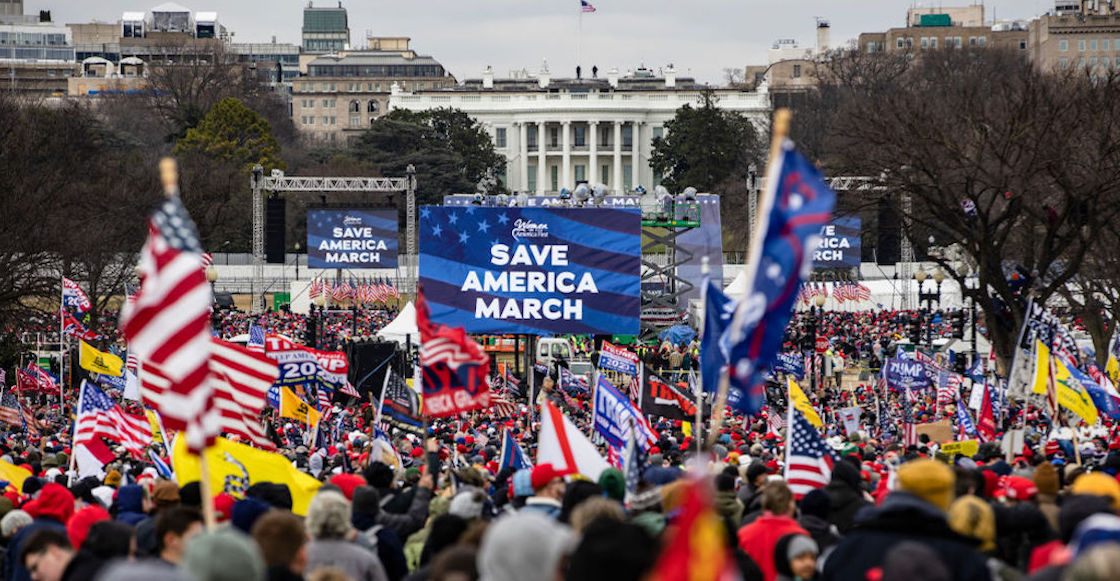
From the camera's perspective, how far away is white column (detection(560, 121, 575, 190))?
507 ft

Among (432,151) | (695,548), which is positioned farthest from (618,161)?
(695,548)

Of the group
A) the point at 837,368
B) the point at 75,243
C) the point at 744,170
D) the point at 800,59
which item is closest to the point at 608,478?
the point at 837,368

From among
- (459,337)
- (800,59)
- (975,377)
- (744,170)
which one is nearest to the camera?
(459,337)

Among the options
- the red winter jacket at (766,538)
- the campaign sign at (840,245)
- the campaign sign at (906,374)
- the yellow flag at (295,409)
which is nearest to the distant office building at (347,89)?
the campaign sign at (840,245)

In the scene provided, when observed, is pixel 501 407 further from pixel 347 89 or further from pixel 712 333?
pixel 347 89

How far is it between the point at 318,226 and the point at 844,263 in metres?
17.5

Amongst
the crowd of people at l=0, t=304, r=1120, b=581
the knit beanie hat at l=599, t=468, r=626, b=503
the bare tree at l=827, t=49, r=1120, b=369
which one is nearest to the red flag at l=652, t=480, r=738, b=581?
the crowd of people at l=0, t=304, r=1120, b=581

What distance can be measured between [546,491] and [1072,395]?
33.7ft

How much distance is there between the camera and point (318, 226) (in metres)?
62.8

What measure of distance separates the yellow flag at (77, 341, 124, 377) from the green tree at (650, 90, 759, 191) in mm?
86840

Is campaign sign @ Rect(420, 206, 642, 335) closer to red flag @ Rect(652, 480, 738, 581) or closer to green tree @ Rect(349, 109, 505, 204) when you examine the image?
red flag @ Rect(652, 480, 738, 581)

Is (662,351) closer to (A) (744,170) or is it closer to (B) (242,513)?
(B) (242,513)

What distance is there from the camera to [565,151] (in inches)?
6107

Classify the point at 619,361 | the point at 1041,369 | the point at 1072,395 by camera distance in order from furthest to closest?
the point at 619,361 → the point at 1072,395 → the point at 1041,369
